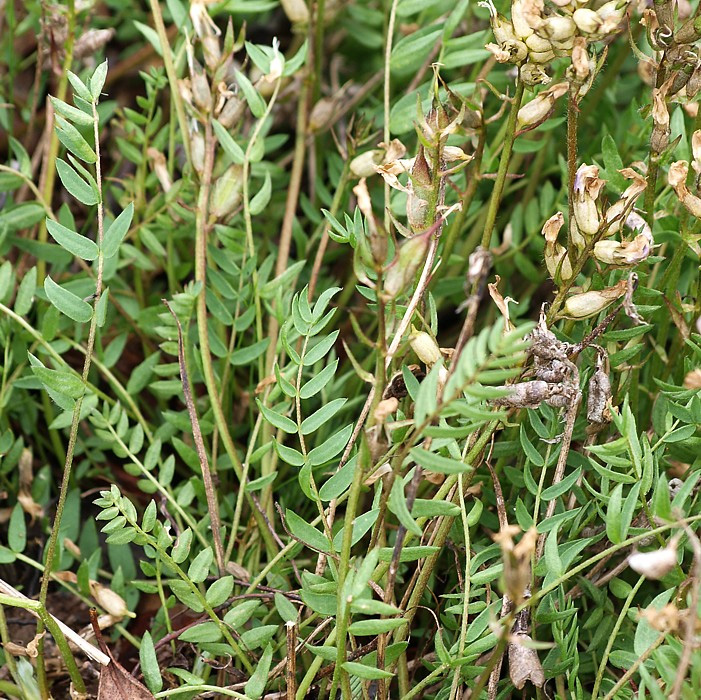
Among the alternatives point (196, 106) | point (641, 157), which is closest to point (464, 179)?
point (641, 157)

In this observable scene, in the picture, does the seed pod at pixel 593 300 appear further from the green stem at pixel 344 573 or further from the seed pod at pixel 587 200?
the green stem at pixel 344 573

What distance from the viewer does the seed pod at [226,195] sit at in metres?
0.99

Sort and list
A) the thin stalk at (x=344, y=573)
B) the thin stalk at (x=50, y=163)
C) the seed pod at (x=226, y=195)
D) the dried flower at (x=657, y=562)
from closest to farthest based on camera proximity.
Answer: the dried flower at (x=657, y=562) → the thin stalk at (x=344, y=573) → the seed pod at (x=226, y=195) → the thin stalk at (x=50, y=163)

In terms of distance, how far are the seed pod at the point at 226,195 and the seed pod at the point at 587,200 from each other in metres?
0.41

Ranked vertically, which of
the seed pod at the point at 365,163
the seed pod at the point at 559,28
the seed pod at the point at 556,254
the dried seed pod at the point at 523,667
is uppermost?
the seed pod at the point at 559,28

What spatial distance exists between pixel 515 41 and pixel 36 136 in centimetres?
92

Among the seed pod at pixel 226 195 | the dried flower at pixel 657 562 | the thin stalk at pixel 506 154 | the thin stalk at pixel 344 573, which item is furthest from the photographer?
the seed pod at pixel 226 195

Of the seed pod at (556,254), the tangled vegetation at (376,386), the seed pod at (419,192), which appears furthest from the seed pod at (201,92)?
the seed pod at (556,254)

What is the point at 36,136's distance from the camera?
4.59ft

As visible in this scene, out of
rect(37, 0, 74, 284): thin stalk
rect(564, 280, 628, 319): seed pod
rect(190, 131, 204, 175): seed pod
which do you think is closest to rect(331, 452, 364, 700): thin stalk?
rect(564, 280, 628, 319): seed pod

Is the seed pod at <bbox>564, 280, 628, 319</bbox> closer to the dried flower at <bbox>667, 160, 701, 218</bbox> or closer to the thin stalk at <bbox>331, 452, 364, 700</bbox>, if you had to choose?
the dried flower at <bbox>667, 160, 701, 218</bbox>

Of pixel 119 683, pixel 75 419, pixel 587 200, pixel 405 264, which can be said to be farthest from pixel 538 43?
pixel 119 683

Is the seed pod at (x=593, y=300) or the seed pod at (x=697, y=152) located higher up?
the seed pod at (x=697, y=152)

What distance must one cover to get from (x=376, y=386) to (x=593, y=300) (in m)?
0.21
